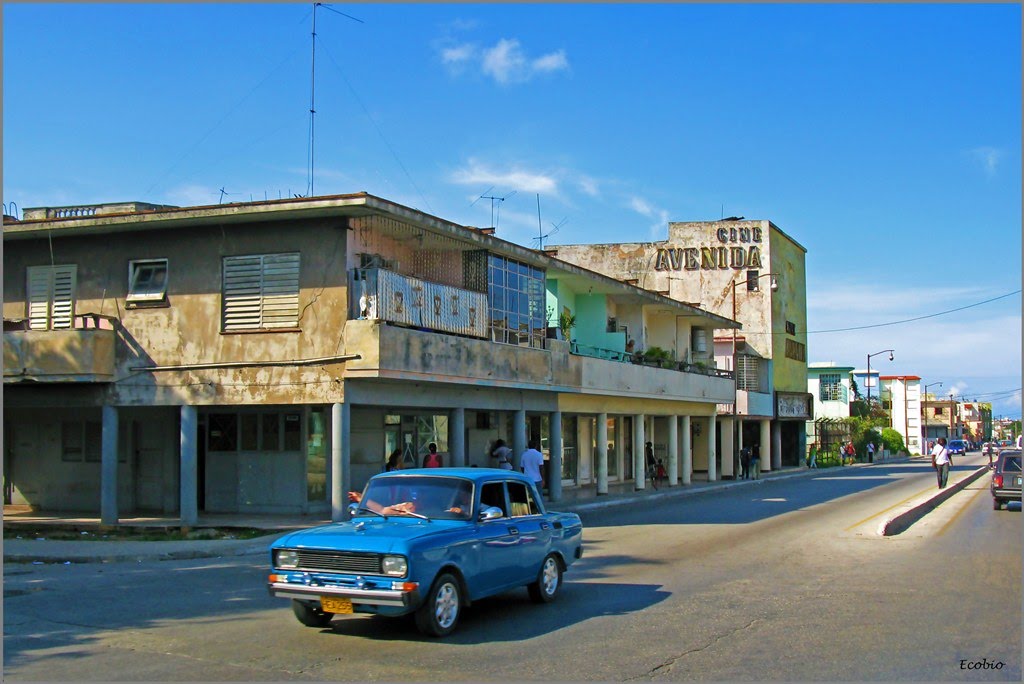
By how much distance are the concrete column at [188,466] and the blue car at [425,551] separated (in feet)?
37.4

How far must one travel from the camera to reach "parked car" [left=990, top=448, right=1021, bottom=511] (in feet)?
85.9

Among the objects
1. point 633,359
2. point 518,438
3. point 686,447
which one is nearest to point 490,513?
point 518,438

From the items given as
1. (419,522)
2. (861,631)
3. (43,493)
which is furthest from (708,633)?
(43,493)

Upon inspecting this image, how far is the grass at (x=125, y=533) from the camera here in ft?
63.1

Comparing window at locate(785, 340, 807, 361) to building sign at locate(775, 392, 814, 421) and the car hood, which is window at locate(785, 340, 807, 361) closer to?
building sign at locate(775, 392, 814, 421)

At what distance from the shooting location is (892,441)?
309 feet

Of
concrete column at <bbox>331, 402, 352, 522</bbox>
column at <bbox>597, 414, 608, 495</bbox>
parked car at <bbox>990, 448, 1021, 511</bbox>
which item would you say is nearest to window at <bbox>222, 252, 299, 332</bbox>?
concrete column at <bbox>331, 402, 352, 522</bbox>

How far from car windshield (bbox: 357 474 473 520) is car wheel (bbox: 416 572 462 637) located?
882mm

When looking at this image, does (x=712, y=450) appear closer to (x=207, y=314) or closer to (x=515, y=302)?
(x=515, y=302)

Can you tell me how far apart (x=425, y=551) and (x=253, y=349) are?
12.7 metres

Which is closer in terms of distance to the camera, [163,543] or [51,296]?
[163,543]

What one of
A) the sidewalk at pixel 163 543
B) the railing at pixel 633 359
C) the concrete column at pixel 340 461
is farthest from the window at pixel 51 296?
the railing at pixel 633 359

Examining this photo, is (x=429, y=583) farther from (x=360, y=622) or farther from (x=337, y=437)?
(x=337, y=437)

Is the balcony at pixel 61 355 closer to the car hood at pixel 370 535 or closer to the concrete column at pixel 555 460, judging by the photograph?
the concrete column at pixel 555 460
